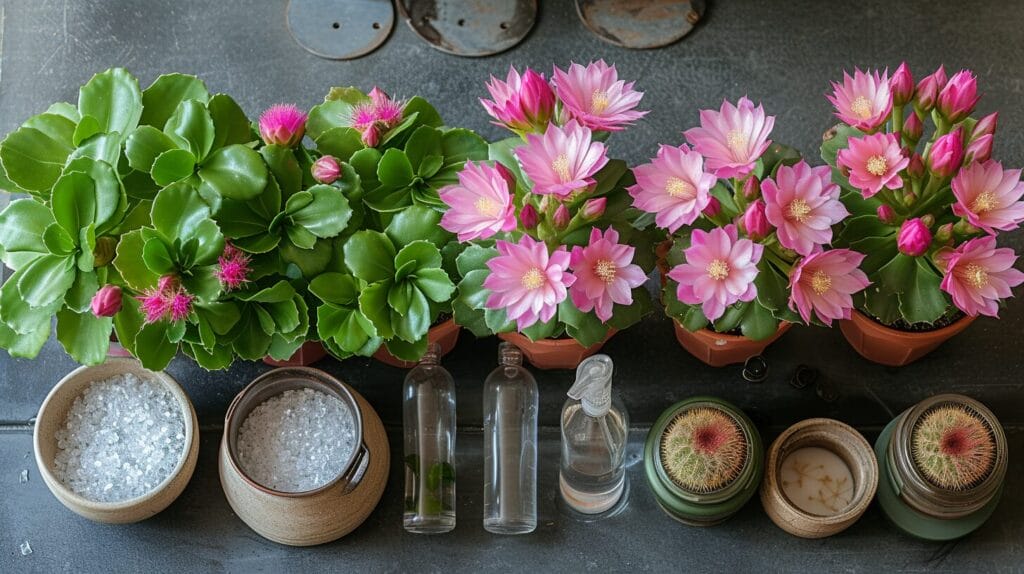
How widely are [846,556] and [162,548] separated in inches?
38.9

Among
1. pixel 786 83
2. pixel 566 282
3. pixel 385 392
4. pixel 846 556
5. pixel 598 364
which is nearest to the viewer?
pixel 566 282

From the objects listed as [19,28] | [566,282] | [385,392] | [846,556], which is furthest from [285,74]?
[846,556]

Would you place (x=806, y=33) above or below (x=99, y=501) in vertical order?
above

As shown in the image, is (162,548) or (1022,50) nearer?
(162,548)

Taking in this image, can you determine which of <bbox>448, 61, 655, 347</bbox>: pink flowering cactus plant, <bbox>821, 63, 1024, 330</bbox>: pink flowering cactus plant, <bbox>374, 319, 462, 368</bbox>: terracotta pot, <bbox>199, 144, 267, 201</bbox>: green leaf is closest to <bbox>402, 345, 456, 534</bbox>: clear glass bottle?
<bbox>374, 319, 462, 368</bbox>: terracotta pot

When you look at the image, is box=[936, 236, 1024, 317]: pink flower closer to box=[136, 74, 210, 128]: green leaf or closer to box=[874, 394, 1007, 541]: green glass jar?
box=[874, 394, 1007, 541]: green glass jar

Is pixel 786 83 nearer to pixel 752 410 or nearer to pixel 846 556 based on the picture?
pixel 752 410

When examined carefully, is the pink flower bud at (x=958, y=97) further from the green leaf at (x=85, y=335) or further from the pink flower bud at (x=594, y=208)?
the green leaf at (x=85, y=335)

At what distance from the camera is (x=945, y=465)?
1284 millimetres

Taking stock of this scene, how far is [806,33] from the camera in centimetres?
172

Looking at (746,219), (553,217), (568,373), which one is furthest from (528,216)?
(568,373)

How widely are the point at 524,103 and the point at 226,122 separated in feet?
1.34

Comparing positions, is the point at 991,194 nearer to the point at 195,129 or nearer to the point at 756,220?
the point at 756,220

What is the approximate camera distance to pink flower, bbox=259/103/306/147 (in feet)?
4.05
